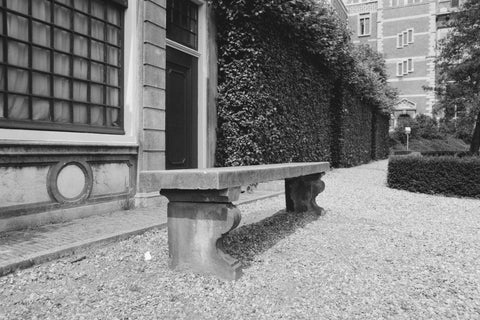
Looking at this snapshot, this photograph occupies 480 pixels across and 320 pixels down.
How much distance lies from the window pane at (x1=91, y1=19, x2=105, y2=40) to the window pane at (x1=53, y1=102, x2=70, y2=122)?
118 cm

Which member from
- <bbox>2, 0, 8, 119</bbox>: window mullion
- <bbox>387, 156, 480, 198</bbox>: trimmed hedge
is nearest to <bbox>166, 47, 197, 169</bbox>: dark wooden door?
<bbox>2, 0, 8, 119</bbox>: window mullion

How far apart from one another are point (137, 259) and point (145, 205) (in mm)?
2738

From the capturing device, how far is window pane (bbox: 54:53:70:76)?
195 inches

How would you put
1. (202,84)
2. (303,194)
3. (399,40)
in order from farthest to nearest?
1. (399,40)
2. (202,84)
3. (303,194)

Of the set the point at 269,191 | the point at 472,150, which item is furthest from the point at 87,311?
the point at 472,150

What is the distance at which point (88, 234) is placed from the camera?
4.12 meters

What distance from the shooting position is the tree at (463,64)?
13734 millimetres

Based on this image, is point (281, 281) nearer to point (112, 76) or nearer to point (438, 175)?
point (112, 76)

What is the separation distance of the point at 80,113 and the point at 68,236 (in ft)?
6.60

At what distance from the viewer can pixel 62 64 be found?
503 centimetres

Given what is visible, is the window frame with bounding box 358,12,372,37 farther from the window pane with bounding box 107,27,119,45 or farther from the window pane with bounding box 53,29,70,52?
the window pane with bounding box 53,29,70,52

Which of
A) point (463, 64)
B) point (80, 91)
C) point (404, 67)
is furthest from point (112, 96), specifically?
point (404, 67)

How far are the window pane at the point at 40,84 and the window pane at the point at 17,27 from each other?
18.3 inches

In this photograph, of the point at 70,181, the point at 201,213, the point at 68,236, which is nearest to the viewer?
the point at 201,213
